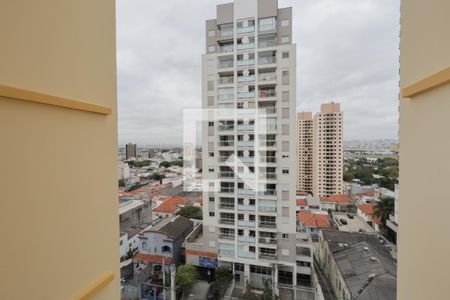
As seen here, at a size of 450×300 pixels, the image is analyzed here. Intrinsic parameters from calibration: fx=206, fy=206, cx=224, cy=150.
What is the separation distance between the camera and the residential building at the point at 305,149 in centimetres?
374

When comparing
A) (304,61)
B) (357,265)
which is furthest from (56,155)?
(357,265)

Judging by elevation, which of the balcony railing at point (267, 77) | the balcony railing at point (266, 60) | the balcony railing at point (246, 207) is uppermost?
the balcony railing at point (266, 60)

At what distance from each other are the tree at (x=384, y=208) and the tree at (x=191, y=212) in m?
3.09

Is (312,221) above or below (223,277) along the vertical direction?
above

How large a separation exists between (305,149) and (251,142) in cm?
111

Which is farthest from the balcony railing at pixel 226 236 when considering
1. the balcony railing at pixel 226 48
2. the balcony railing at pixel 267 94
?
the balcony railing at pixel 226 48

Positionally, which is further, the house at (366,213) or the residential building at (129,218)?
the house at (366,213)

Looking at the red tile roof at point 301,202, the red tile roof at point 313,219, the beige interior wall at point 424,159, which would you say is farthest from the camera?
the red tile roof at point 301,202

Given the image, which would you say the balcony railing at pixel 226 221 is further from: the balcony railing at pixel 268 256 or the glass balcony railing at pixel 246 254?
the balcony railing at pixel 268 256

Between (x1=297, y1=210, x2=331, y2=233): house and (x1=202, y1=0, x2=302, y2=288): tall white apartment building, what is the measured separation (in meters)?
0.21

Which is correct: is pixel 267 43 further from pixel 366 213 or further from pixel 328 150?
→ pixel 366 213

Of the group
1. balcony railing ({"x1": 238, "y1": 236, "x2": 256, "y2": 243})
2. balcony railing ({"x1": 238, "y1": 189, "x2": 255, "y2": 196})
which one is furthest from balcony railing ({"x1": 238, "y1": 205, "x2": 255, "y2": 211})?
balcony railing ({"x1": 238, "y1": 236, "x2": 256, "y2": 243})

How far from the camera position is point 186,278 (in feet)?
11.5

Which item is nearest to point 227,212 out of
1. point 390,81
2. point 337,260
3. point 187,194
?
point 187,194
